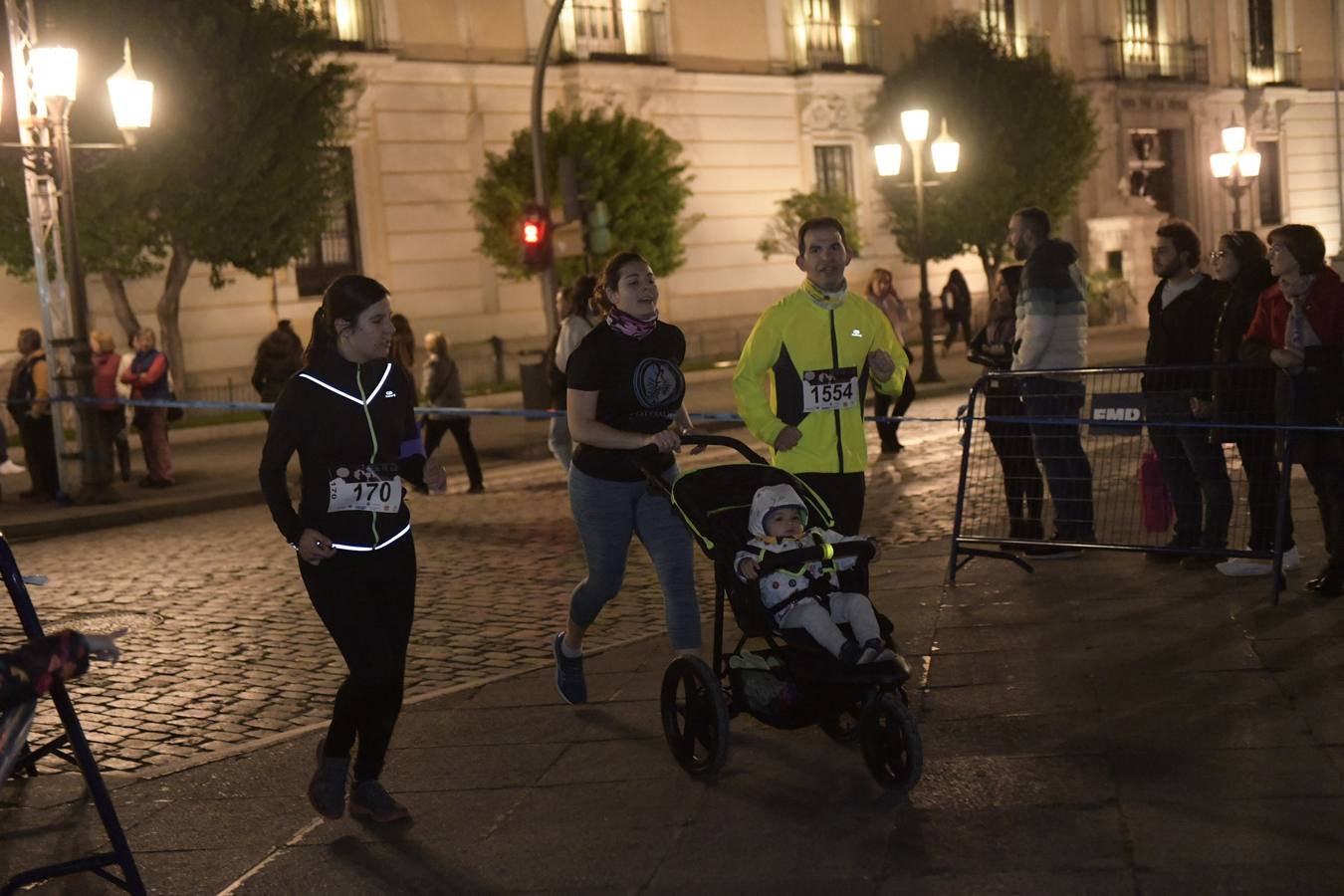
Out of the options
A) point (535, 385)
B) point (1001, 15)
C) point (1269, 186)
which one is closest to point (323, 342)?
point (535, 385)

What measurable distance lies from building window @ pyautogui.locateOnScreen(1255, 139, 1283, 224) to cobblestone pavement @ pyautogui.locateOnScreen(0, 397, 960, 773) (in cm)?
3943

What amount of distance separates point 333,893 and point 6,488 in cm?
1470

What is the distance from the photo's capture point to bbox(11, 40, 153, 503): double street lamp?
52.0ft

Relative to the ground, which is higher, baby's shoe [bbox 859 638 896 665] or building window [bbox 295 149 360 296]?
building window [bbox 295 149 360 296]

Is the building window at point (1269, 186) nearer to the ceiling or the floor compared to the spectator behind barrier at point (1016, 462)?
nearer to the ceiling

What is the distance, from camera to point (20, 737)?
14.2 ft

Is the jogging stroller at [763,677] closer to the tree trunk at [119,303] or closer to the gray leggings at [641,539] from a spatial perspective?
the gray leggings at [641,539]

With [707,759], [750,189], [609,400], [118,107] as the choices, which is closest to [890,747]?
[707,759]

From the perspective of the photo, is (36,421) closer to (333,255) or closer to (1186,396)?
(1186,396)

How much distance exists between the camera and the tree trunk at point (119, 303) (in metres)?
25.8

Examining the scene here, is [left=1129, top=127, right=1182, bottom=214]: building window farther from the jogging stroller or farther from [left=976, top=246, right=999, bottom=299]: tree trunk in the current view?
the jogging stroller

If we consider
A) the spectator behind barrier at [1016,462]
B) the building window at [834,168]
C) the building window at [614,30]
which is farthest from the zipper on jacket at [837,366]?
the building window at [834,168]

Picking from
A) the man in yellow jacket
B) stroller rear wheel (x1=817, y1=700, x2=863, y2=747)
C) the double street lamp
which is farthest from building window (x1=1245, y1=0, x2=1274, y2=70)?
stroller rear wheel (x1=817, y1=700, x2=863, y2=747)

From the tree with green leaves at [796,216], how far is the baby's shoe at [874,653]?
1201 inches
